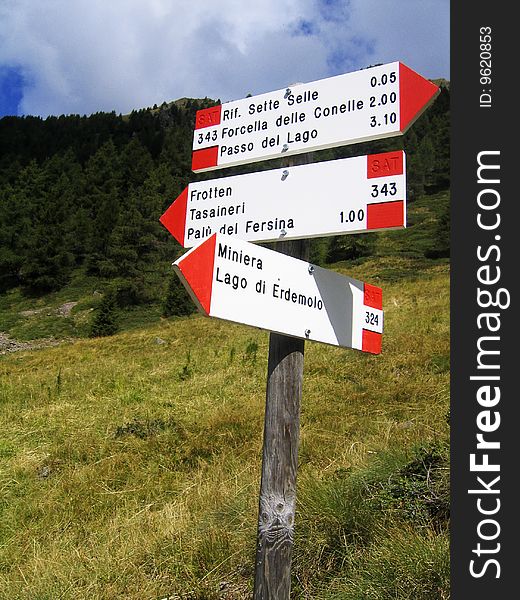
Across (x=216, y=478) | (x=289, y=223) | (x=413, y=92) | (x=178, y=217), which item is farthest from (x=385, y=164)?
(x=216, y=478)

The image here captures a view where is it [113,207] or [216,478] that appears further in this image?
[113,207]

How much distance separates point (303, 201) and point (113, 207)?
2056 inches

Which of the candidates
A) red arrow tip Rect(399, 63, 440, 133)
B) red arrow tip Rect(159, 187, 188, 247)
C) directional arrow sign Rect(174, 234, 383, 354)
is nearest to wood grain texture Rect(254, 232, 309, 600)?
directional arrow sign Rect(174, 234, 383, 354)

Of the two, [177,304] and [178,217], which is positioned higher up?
[177,304]

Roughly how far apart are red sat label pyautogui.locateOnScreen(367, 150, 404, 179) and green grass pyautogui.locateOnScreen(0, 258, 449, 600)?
1.73 metres

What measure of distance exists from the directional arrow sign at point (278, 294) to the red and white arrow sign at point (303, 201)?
24 centimetres

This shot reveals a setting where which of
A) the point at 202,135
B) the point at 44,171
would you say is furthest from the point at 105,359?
the point at 44,171

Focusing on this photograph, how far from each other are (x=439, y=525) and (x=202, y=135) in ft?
8.14

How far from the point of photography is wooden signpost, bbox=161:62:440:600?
2213mm

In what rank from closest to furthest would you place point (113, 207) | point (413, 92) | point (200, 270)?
point (200, 270) < point (413, 92) < point (113, 207)

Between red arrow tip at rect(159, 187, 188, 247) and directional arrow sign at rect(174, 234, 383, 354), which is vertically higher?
red arrow tip at rect(159, 187, 188, 247)

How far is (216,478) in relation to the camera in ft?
15.1

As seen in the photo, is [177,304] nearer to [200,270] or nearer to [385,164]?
[385,164]

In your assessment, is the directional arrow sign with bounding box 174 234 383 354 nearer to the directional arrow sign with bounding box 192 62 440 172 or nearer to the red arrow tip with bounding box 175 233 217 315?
the red arrow tip with bounding box 175 233 217 315
